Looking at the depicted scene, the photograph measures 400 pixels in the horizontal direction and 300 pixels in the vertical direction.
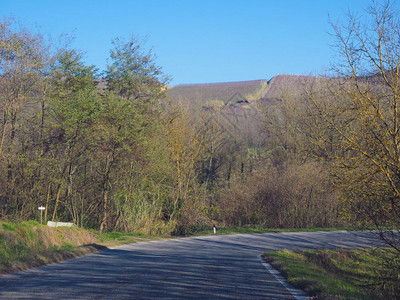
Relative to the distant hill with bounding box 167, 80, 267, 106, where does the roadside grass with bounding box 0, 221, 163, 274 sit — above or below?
below

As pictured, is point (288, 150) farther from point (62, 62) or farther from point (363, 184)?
point (363, 184)

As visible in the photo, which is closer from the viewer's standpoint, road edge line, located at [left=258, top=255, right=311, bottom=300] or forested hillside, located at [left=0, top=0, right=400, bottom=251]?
road edge line, located at [left=258, top=255, right=311, bottom=300]

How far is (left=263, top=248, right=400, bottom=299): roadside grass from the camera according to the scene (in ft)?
35.0

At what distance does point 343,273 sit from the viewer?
18.6 metres

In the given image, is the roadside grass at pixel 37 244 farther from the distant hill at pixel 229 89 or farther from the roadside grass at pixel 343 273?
the distant hill at pixel 229 89

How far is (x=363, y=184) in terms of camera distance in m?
11.8

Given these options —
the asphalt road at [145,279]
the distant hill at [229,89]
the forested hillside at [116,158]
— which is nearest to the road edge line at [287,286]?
the asphalt road at [145,279]

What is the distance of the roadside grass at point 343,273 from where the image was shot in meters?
10.7

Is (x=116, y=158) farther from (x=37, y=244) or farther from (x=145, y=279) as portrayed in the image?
(x=145, y=279)

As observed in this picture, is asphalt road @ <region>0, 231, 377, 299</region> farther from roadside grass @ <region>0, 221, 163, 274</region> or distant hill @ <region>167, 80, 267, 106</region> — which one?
distant hill @ <region>167, 80, 267, 106</region>

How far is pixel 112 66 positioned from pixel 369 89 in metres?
24.4

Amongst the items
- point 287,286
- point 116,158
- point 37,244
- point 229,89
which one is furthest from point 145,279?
point 229,89

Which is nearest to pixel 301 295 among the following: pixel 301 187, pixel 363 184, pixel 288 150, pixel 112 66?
pixel 363 184

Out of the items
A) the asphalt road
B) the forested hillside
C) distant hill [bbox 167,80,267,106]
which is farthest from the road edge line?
distant hill [bbox 167,80,267,106]
